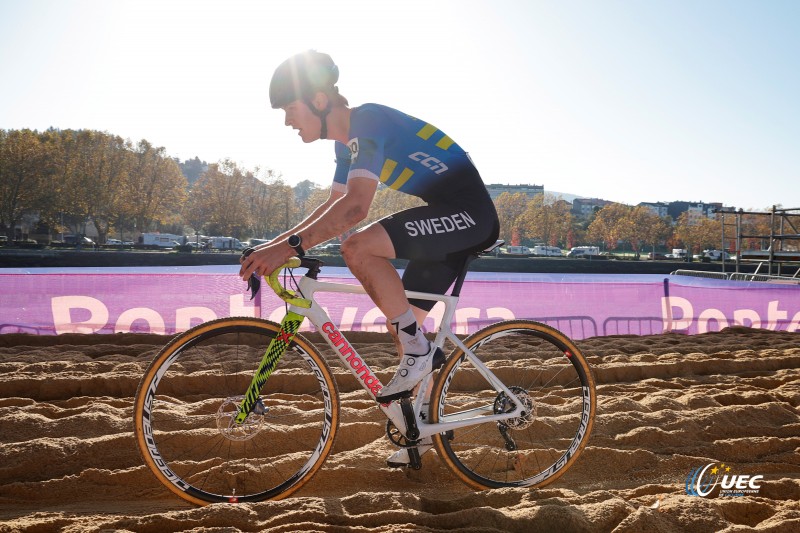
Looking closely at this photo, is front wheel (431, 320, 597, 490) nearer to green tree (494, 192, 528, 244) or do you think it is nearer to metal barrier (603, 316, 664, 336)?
metal barrier (603, 316, 664, 336)

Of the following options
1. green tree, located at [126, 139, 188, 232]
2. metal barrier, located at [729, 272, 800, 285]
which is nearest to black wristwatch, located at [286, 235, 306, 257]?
metal barrier, located at [729, 272, 800, 285]

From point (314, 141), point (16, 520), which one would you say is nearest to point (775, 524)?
point (314, 141)

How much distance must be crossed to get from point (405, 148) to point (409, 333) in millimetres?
855

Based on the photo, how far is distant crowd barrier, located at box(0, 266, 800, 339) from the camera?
8047 millimetres

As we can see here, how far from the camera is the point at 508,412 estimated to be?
308cm

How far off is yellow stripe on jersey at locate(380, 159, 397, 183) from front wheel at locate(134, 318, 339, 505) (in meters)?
0.87

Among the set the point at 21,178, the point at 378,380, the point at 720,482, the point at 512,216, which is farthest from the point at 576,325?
the point at 512,216

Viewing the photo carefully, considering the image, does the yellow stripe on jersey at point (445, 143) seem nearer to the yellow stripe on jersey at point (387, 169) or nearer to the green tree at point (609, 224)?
the yellow stripe on jersey at point (387, 169)

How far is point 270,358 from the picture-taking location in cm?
277

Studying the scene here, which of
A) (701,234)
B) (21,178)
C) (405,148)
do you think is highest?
(21,178)

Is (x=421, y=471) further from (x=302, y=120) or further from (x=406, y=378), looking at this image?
(x=302, y=120)

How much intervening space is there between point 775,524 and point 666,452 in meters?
1.12

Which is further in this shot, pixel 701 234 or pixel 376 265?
pixel 701 234

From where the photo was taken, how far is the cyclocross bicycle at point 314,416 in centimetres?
274
